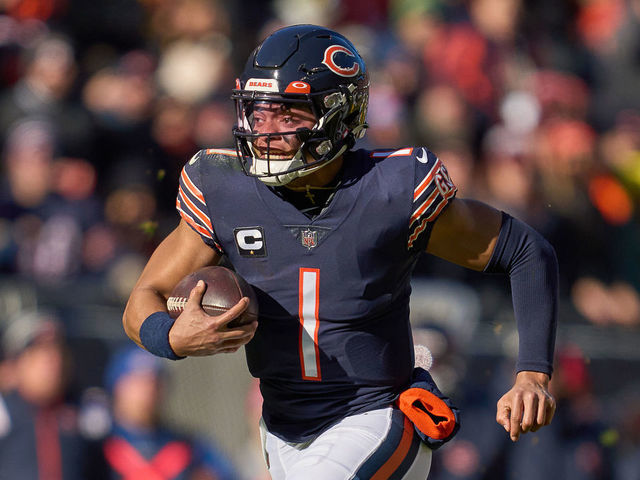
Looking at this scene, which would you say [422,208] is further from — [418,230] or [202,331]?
[202,331]

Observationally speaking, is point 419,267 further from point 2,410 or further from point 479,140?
point 2,410

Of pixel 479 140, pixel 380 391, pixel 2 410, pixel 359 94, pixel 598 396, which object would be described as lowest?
pixel 598 396

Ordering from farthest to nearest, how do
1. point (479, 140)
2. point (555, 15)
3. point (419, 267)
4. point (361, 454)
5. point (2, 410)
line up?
point (555, 15) → point (479, 140) → point (419, 267) → point (2, 410) → point (361, 454)

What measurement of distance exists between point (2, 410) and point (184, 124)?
210 centimetres

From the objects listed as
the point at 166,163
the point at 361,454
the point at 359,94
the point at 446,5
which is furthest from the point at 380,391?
the point at 446,5

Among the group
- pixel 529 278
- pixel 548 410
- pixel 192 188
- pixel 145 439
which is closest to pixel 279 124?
pixel 192 188

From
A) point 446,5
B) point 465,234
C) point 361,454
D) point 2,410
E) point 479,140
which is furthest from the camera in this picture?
point 446,5

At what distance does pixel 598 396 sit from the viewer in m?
6.41

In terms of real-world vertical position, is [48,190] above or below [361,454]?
below

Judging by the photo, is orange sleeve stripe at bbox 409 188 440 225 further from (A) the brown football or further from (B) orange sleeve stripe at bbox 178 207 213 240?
(B) orange sleeve stripe at bbox 178 207 213 240

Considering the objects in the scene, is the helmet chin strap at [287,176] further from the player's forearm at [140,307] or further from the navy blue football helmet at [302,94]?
the player's forearm at [140,307]

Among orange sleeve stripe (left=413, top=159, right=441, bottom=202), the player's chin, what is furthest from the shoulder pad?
the player's chin

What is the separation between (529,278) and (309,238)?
30.4 inches

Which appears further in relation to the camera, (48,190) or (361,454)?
(48,190)
